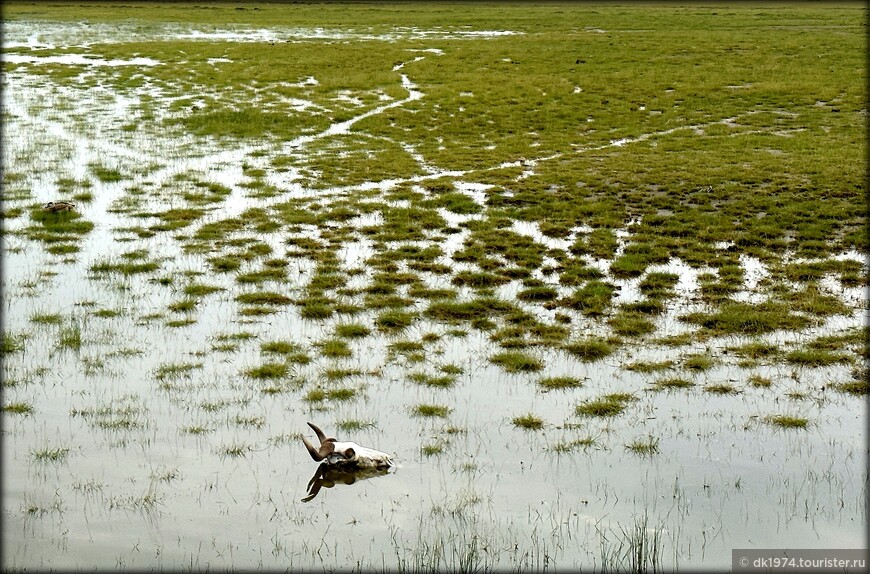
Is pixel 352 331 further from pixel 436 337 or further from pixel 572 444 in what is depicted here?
pixel 572 444

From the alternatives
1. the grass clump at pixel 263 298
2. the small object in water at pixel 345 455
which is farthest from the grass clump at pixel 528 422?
the grass clump at pixel 263 298

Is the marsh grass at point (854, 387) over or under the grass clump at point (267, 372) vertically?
over

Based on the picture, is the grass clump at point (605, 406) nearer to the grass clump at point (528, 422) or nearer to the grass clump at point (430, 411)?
the grass clump at point (528, 422)

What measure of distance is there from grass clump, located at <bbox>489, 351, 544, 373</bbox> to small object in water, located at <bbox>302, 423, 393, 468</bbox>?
3.22 metres

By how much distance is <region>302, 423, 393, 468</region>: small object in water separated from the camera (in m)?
9.73

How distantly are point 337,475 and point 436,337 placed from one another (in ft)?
14.0

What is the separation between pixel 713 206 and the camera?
68.6 feet

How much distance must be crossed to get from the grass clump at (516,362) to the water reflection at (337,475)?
10.8 ft

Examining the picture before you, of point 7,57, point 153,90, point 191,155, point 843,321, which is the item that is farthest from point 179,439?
point 7,57

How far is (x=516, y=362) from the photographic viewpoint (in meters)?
→ 12.7

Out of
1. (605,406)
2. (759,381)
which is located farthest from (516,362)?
(759,381)

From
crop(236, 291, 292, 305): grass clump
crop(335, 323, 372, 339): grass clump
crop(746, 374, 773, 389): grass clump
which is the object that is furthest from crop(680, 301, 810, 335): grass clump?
crop(236, 291, 292, 305): grass clump

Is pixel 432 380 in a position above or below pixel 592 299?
below

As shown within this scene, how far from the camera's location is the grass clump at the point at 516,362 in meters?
12.6
